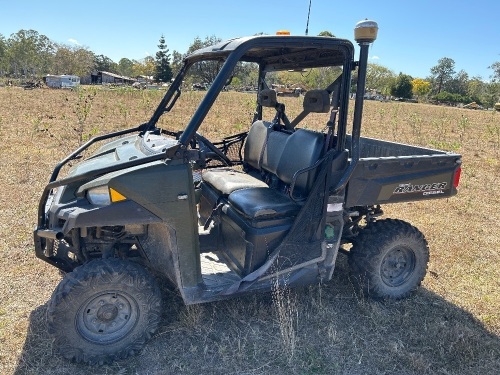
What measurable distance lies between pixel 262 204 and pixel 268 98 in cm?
129

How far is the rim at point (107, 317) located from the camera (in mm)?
2666

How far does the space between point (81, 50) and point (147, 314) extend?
71742mm

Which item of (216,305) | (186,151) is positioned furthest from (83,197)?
(216,305)

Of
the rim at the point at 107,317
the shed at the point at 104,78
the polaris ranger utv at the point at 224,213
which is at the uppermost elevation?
the shed at the point at 104,78

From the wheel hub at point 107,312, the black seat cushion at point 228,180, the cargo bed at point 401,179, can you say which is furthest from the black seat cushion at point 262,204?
the wheel hub at point 107,312

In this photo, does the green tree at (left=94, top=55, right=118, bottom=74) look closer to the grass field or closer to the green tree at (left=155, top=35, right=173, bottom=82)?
the green tree at (left=155, top=35, right=173, bottom=82)

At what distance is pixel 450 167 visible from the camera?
3.46m

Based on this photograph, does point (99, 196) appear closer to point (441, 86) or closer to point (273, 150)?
point (273, 150)

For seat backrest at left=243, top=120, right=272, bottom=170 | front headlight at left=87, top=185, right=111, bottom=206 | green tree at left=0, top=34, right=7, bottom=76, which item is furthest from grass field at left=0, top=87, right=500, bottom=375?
green tree at left=0, top=34, right=7, bottom=76

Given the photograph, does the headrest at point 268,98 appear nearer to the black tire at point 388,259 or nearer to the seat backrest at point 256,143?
the seat backrest at point 256,143

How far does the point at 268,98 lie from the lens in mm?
3934

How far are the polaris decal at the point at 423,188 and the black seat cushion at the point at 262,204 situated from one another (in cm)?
86

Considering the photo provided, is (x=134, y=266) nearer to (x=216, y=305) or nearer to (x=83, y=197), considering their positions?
(x=83, y=197)

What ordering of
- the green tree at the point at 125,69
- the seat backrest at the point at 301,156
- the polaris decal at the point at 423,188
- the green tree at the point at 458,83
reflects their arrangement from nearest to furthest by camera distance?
the seat backrest at the point at 301,156, the polaris decal at the point at 423,188, the green tree at the point at 458,83, the green tree at the point at 125,69
